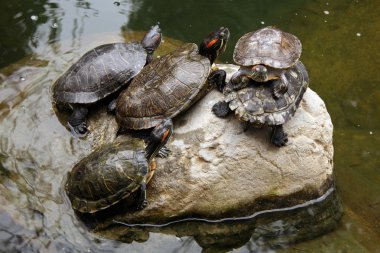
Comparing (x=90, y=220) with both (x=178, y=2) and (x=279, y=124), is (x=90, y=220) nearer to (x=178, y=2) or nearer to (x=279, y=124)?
(x=279, y=124)

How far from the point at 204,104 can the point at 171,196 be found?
3.03 ft

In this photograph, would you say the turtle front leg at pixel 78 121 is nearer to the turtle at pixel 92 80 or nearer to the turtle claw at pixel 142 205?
the turtle at pixel 92 80

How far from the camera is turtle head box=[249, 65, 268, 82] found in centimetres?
394

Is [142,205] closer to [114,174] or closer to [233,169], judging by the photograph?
[114,174]

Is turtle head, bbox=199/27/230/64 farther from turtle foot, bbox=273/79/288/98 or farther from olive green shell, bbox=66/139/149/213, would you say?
olive green shell, bbox=66/139/149/213

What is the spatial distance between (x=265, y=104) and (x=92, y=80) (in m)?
1.73

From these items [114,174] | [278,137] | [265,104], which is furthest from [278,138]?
[114,174]

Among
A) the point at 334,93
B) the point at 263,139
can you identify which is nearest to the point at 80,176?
the point at 263,139

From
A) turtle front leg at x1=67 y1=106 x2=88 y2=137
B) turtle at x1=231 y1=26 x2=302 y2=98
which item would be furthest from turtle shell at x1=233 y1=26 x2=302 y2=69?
turtle front leg at x1=67 y1=106 x2=88 y2=137

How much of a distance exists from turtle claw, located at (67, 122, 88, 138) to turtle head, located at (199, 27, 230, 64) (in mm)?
1340

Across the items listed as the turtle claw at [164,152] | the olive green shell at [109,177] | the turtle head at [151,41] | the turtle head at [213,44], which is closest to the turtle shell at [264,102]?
the turtle head at [213,44]

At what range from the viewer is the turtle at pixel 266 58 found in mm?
3984

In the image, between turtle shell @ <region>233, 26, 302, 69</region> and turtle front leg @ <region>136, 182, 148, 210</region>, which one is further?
turtle shell @ <region>233, 26, 302, 69</region>

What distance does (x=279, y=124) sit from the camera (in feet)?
12.7
